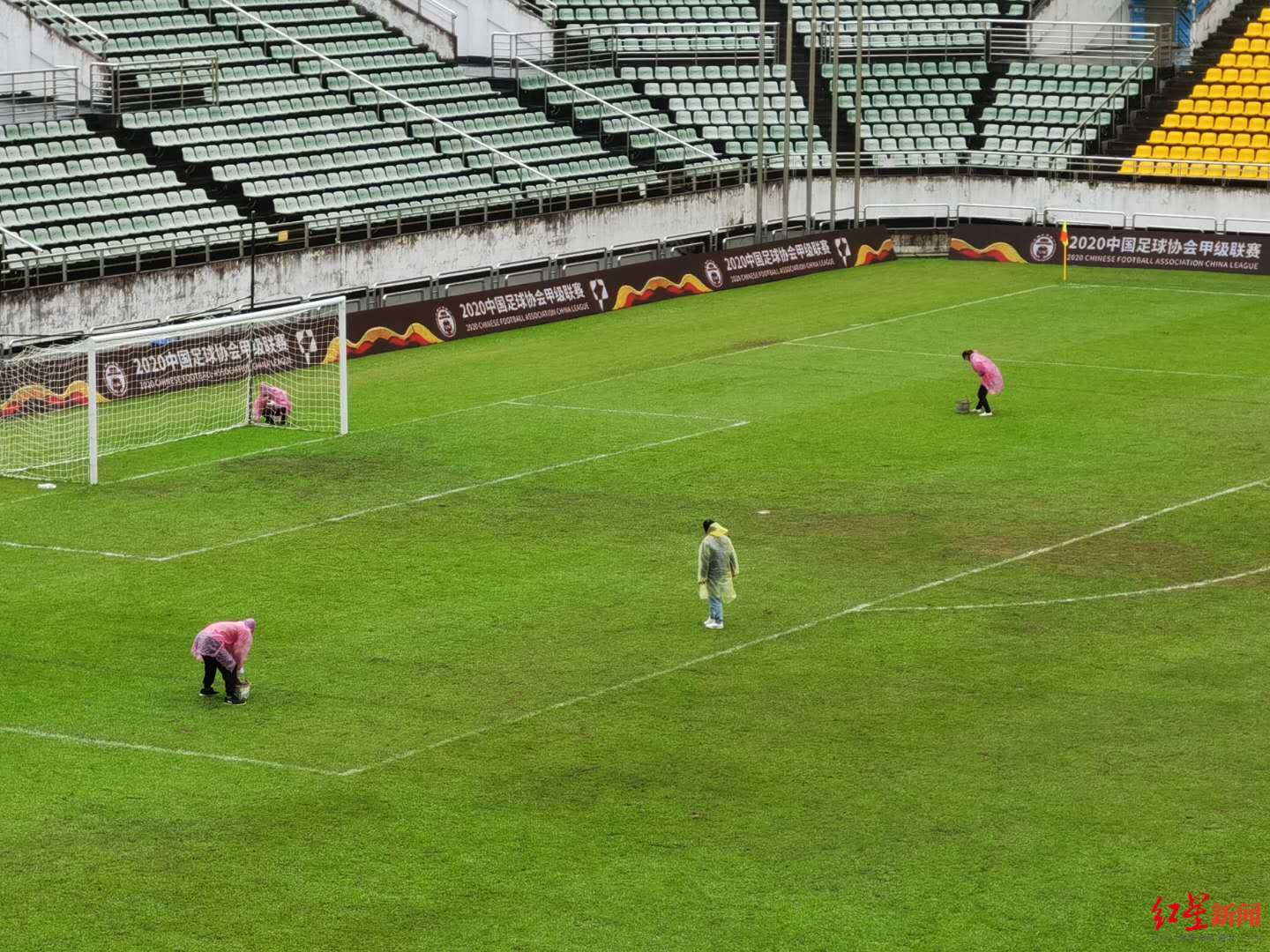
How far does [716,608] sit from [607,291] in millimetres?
27380

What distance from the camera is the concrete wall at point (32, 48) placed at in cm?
5253

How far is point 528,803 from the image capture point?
19.7 meters

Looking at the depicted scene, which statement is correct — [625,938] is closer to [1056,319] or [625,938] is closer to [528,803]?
[528,803]

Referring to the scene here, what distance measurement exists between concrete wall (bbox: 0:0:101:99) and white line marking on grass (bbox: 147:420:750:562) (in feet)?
76.0

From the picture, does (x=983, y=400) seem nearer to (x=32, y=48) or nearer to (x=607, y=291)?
(x=607, y=291)

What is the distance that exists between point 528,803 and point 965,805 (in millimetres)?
4058

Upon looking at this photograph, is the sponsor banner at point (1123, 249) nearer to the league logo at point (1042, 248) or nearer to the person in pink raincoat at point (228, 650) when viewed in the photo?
the league logo at point (1042, 248)

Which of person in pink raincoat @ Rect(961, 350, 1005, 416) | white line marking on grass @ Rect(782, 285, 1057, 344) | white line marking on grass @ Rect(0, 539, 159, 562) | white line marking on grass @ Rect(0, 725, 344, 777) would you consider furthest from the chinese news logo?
white line marking on grass @ Rect(782, 285, 1057, 344)

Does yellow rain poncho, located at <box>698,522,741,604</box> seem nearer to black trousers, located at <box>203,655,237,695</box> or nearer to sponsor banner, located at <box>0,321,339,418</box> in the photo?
black trousers, located at <box>203,655,237,695</box>

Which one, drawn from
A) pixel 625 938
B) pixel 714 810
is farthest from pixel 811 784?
pixel 625 938

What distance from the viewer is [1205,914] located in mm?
16953

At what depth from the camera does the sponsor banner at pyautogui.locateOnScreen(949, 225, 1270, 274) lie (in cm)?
5616

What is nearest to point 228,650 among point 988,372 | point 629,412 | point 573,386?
point 629,412

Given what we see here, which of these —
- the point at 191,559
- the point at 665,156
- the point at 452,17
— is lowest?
the point at 191,559
